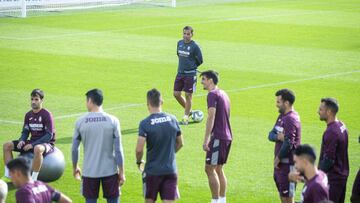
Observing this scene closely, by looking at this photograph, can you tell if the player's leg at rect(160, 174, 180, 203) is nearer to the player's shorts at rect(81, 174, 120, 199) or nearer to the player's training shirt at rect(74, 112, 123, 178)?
the player's shorts at rect(81, 174, 120, 199)

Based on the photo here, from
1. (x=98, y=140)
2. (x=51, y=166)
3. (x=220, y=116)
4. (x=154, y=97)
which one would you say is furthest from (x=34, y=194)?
(x=51, y=166)

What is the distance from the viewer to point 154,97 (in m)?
12.8

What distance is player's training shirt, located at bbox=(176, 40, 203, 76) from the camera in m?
21.7

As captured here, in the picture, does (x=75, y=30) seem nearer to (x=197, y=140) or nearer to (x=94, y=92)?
(x=197, y=140)

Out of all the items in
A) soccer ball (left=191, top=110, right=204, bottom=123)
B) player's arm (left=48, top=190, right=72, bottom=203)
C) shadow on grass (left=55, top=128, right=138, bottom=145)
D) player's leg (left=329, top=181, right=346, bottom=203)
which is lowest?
player's leg (left=329, top=181, right=346, bottom=203)

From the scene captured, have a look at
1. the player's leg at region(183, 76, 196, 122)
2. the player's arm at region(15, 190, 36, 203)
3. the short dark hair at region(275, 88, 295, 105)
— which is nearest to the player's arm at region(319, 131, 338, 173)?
the short dark hair at region(275, 88, 295, 105)

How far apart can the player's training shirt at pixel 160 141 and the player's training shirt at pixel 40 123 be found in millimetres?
3354

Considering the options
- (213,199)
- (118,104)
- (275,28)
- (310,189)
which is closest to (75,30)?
(275,28)

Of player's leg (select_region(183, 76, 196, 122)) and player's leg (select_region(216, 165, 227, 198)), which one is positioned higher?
player's leg (select_region(183, 76, 196, 122))

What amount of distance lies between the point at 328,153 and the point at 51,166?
572 cm

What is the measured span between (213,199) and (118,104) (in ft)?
30.2

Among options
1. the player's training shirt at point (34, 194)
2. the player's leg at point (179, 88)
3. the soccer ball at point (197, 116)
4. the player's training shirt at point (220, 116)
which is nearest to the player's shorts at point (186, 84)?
the player's leg at point (179, 88)

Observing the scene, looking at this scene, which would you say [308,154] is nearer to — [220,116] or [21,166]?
[21,166]

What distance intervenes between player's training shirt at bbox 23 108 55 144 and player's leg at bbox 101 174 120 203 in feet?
10.2
